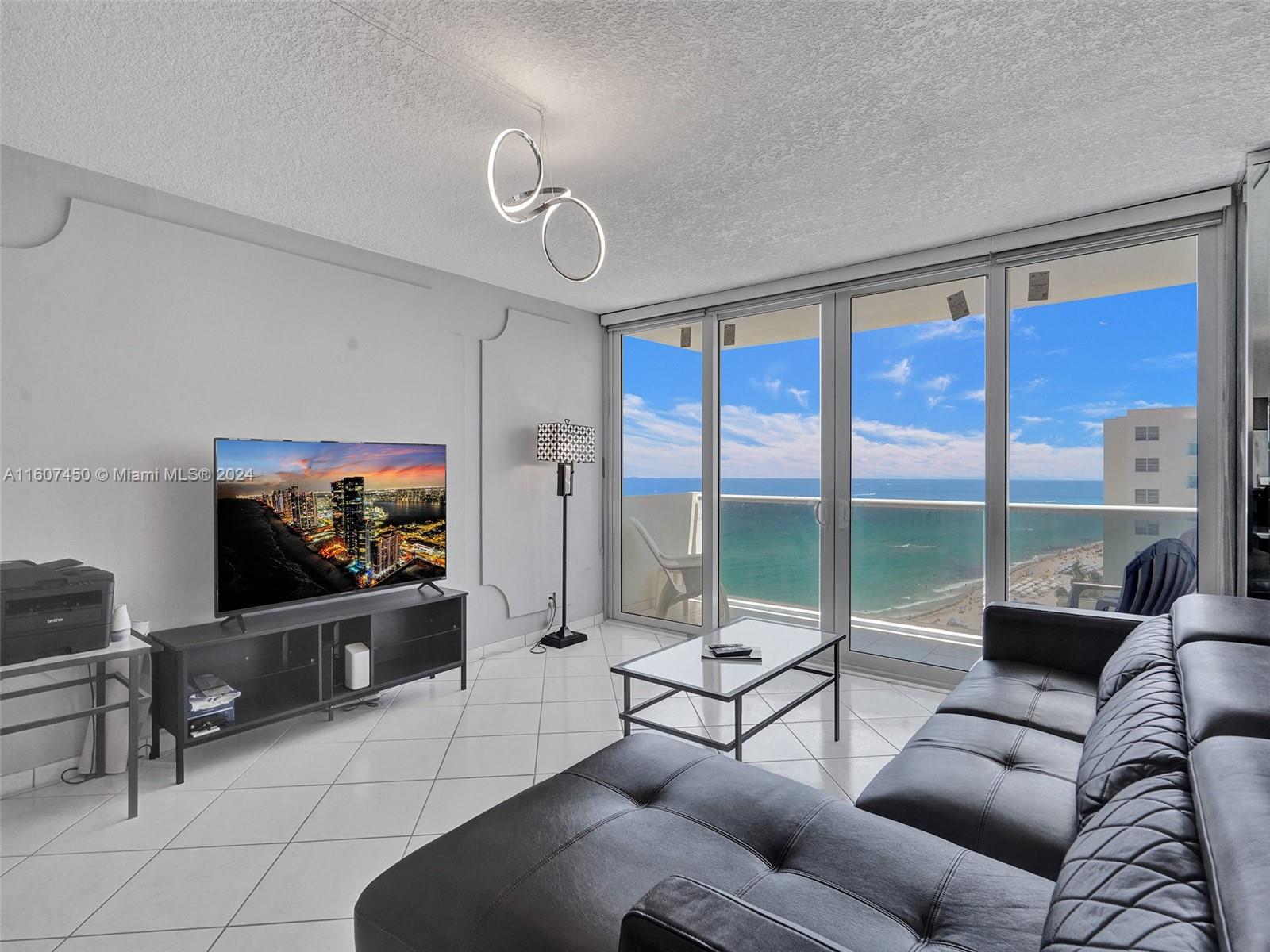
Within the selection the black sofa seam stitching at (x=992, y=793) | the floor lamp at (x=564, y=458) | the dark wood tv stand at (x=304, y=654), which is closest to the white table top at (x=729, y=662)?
the black sofa seam stitching at (x=992, y=793)

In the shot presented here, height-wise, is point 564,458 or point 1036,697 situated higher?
point 564,458

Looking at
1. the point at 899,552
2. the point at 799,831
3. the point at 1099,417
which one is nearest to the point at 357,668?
the point at 799,831

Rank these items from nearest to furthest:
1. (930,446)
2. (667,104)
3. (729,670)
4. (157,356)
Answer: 1. (667,104)
2. (729,670)
3. (157,356)
4. (930,446)

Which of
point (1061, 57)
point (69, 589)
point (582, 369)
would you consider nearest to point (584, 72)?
point (1061, 57)

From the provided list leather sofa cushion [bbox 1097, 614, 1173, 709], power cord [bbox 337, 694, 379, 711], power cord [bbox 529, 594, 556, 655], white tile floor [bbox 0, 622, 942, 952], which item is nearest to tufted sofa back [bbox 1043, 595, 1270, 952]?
leather sofa cushion [bbox 1097, 614, 1173, 709]

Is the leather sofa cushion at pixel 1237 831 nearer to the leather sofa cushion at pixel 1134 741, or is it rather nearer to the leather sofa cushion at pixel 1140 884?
the leather sofa cushion at pixel 1140 884

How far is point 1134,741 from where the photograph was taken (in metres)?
1.18

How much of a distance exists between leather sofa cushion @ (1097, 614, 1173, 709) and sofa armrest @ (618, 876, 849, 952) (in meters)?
1.24

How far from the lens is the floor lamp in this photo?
14.6 feet

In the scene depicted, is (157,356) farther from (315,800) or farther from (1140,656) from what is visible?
(1140,656)

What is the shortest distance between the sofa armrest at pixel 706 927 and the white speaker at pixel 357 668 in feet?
8.74

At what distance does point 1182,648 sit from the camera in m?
1.47

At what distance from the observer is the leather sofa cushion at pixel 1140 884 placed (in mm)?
690

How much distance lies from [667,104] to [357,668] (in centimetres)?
287
